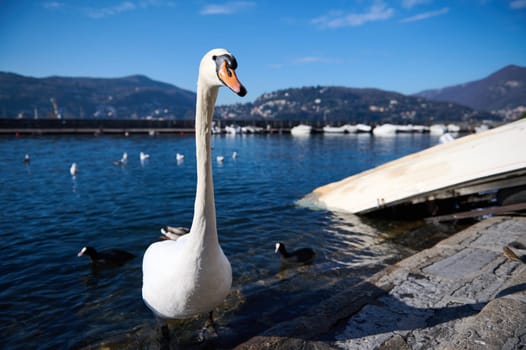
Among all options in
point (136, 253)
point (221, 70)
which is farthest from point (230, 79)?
point (136, 253)

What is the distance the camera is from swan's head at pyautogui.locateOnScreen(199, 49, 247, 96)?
2.61m

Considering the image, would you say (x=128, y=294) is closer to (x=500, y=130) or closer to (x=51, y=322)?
(x=51, y=322)

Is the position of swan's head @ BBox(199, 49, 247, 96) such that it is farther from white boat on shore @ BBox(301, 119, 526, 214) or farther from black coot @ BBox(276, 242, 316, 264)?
white boat on shore @ BBox(301, 119, 526, 214)

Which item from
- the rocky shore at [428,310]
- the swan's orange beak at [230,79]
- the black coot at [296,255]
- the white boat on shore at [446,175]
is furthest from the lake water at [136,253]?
the swan's orange beak at [230,79]

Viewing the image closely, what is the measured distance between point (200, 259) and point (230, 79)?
1.91 m

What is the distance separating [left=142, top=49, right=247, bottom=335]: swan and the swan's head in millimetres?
11

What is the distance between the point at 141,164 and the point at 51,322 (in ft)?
71.9

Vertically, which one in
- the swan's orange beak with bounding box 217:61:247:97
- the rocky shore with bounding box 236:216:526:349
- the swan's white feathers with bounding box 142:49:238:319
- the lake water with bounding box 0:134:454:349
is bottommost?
the lake water with bounding box 0:134:454:349

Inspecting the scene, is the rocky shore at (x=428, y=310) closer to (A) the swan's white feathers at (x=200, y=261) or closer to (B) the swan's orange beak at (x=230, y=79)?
(A) the swan's white feathers at (x=200, y=261)

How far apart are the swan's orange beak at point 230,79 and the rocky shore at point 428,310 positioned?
8.76 ft

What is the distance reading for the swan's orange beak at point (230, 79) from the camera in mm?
2541

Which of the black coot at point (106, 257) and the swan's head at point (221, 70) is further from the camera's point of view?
the black coot at point (106, 257)

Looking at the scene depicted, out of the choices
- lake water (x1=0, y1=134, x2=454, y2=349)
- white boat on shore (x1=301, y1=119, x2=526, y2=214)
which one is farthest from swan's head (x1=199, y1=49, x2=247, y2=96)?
white boat on shore (x1=301, y1=119, x2=526, y2=214)

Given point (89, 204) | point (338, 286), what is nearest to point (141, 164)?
point (89, 204)
